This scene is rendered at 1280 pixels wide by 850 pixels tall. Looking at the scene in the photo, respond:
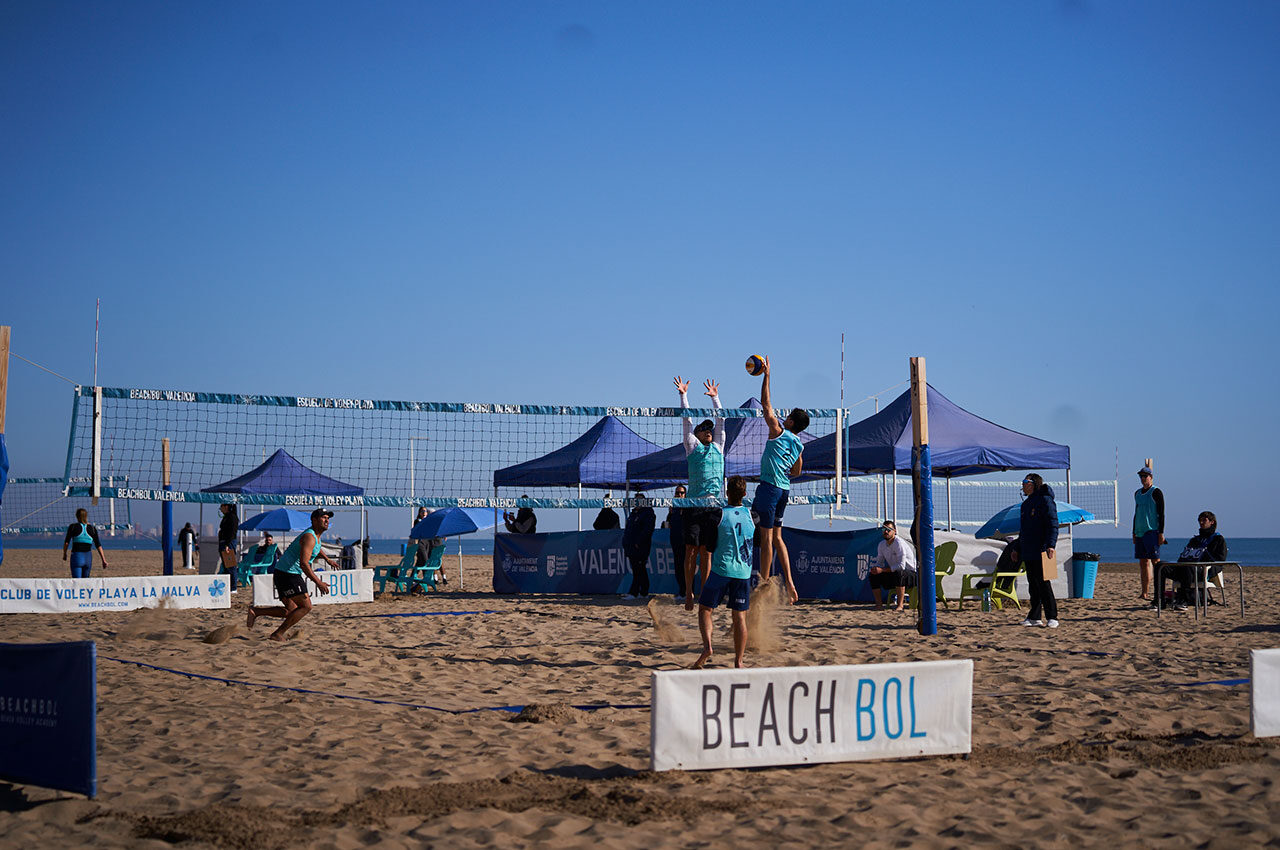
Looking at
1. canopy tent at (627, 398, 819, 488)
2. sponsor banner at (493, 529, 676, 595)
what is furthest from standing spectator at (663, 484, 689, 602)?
canopy tent at (627, 398, 819, 488)

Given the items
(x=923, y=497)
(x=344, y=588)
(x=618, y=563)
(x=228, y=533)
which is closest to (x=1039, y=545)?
(x=923, y=497)

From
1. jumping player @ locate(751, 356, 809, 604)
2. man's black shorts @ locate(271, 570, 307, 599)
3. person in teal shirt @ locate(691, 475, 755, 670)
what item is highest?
jumping player @ locate(751, 356, 809, 604)

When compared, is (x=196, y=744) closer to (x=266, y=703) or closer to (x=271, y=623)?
(x=266, y=703)

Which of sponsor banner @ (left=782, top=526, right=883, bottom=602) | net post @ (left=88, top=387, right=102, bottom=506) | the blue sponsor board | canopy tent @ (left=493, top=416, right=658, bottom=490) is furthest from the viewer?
canopy tent @ (left=493, top=416, right=658, bottom=490)

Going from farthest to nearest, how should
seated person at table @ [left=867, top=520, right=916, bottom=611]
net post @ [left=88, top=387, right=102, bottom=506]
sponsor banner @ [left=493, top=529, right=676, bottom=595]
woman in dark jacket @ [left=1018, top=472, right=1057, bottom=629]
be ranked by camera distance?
sponsor banner @ [left=493, top=529, right=676, bottom=595] < seated person at table @ [left=867, top=520, right=916, bottom=611] < woman in dark jacket @ [left=1018, top=472, right=1057, bottom=629] < net post @ [left=88, top=387, right=102, bottom=506]

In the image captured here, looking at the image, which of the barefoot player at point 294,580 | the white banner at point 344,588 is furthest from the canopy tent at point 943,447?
the barefoot player at point 294,580

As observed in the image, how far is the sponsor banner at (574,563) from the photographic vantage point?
14.9 metres

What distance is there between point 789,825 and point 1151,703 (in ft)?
10.5

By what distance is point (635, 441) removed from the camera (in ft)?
63.2

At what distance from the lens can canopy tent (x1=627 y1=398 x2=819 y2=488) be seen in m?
16.0

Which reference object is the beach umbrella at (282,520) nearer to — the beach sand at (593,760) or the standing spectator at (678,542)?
the standing spectator at (678,542)

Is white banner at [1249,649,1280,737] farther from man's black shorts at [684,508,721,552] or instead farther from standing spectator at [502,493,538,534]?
standing spectator at [502,493,538,534]

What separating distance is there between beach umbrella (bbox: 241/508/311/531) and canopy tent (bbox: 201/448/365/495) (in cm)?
109

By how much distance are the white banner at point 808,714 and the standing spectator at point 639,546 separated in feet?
31.4
